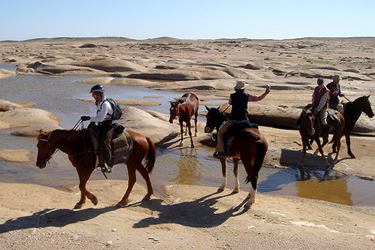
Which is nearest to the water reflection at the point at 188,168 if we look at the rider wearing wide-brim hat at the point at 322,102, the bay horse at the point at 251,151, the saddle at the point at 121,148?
the bay horse at the point at 251,151

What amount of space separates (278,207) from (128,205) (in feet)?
9.42

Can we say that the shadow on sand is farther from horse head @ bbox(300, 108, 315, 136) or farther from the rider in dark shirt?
the rider in dark shirt

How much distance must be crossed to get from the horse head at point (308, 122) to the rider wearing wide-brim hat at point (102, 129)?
571 centimetres

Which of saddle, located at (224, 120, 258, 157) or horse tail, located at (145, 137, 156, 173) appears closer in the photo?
horse tail, located at (145, 137, 156, 173)

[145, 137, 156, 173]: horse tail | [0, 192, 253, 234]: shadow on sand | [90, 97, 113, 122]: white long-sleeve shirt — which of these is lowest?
[0, 192, 253, 234]: shadow on sand

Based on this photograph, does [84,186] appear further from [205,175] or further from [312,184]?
[312,184]

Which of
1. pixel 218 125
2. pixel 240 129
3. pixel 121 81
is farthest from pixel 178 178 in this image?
pixel 121 81

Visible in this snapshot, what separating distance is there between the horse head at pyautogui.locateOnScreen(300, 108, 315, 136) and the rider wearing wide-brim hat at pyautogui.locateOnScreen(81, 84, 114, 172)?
18.7 feet

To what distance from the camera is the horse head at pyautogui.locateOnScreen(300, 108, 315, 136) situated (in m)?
10.8

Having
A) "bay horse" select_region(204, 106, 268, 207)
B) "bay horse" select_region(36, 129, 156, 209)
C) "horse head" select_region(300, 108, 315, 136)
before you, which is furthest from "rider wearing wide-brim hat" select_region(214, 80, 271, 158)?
"horse head" select_region(300, 108, 315, 136)

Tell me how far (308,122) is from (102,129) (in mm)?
5946

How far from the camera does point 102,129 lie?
7273 mm

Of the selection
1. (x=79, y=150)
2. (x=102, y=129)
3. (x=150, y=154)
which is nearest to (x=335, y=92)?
(x=150, y=154)

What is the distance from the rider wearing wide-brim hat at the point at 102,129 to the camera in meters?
7.06
